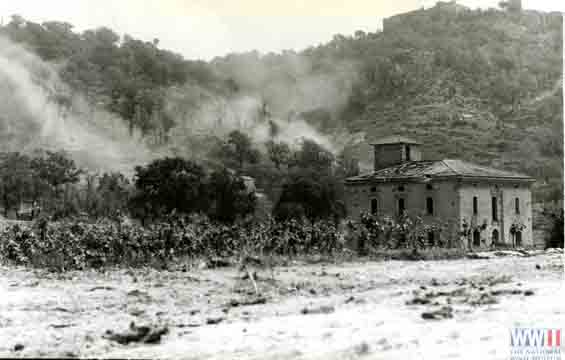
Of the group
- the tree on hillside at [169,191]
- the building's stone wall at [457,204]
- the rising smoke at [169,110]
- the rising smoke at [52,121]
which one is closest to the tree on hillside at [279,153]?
the rising smoke at [169,110]

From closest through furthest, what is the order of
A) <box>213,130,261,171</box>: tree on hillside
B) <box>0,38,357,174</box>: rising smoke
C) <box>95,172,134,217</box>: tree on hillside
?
1. <box>95,172,134,217</box>: tree on hillside
2. <box>213,130,261,171</box>: tree on hillside
3. <box>0,38,357,174</box>: rising smoke

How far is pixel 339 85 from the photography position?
98000 millimetres

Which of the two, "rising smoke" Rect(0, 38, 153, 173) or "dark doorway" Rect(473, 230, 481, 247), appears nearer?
"dark doorway" Rect(473, 230, 481, 247)

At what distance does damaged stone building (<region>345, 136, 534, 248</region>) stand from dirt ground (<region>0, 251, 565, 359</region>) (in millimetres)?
17630

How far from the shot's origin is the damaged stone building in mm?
42562

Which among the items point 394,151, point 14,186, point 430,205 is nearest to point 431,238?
point 430,205

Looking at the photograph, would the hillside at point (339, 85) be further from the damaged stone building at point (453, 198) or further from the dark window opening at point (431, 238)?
the dark window opening at point (431, 238)

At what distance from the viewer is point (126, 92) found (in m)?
99.5

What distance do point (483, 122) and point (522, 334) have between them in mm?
71788

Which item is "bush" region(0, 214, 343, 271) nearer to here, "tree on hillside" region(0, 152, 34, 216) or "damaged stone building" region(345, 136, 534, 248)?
"damaged stone building" region(345, 136, 534, 248)

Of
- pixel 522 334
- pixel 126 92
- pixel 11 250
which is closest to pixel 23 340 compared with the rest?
pixel 522 334

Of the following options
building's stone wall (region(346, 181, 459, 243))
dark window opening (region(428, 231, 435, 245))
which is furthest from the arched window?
dark window opening (region(428, 231, 435, 245))

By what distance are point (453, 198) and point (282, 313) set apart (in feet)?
94.4

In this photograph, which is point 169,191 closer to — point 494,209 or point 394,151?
point 394,151
